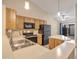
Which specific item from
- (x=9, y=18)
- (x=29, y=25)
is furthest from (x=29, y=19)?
(x=9, y=18)

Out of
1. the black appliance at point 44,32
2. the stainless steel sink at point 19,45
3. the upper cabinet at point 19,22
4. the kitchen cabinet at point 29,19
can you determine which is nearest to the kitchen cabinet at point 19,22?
the upper cabinet at point 19,22

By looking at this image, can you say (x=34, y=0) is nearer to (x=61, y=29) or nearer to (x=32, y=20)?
(x=32, y=20)

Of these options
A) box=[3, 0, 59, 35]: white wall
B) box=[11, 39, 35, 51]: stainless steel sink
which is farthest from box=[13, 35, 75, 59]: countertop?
box=[3, 0, 59, 35]: white wall

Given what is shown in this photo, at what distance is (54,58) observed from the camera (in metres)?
1.33

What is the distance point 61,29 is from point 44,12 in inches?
165

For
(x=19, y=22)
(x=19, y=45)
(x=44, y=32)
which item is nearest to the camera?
(x=19, y=45)

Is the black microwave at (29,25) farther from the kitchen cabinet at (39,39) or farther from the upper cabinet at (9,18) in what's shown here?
the upper cabinet at (9,18)

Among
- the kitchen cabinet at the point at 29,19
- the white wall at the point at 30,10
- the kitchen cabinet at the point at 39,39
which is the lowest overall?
the kitchen cabinet at the point at 39,39

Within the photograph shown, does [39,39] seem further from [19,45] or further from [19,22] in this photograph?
[19,45]

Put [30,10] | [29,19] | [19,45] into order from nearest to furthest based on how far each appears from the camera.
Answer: [19,45] < [29,19] < [30,10]

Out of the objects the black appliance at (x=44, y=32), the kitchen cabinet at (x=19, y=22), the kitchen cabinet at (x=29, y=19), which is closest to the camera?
the kitchen cabinet at (x=19, y=22)

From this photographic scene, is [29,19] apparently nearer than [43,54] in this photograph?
No

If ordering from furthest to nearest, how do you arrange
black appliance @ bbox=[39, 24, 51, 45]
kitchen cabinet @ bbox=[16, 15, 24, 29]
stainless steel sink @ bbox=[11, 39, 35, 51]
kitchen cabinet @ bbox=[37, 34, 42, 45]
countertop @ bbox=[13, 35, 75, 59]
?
black appliance @ bbox=[39, 24, 51, 45] → kitchen cabinet @ bbox=[37, 34, 42, 45] → kitchen cabinet @ bbox=[16, 15, 24, 29] → stainless steel sink @ bbox=[11, 39, 35, 51] → countertop @ bbox=[13, 35, 75, 59]

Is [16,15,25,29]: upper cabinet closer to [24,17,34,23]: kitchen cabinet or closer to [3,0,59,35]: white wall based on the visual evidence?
[3,0,59,35]: white wall
